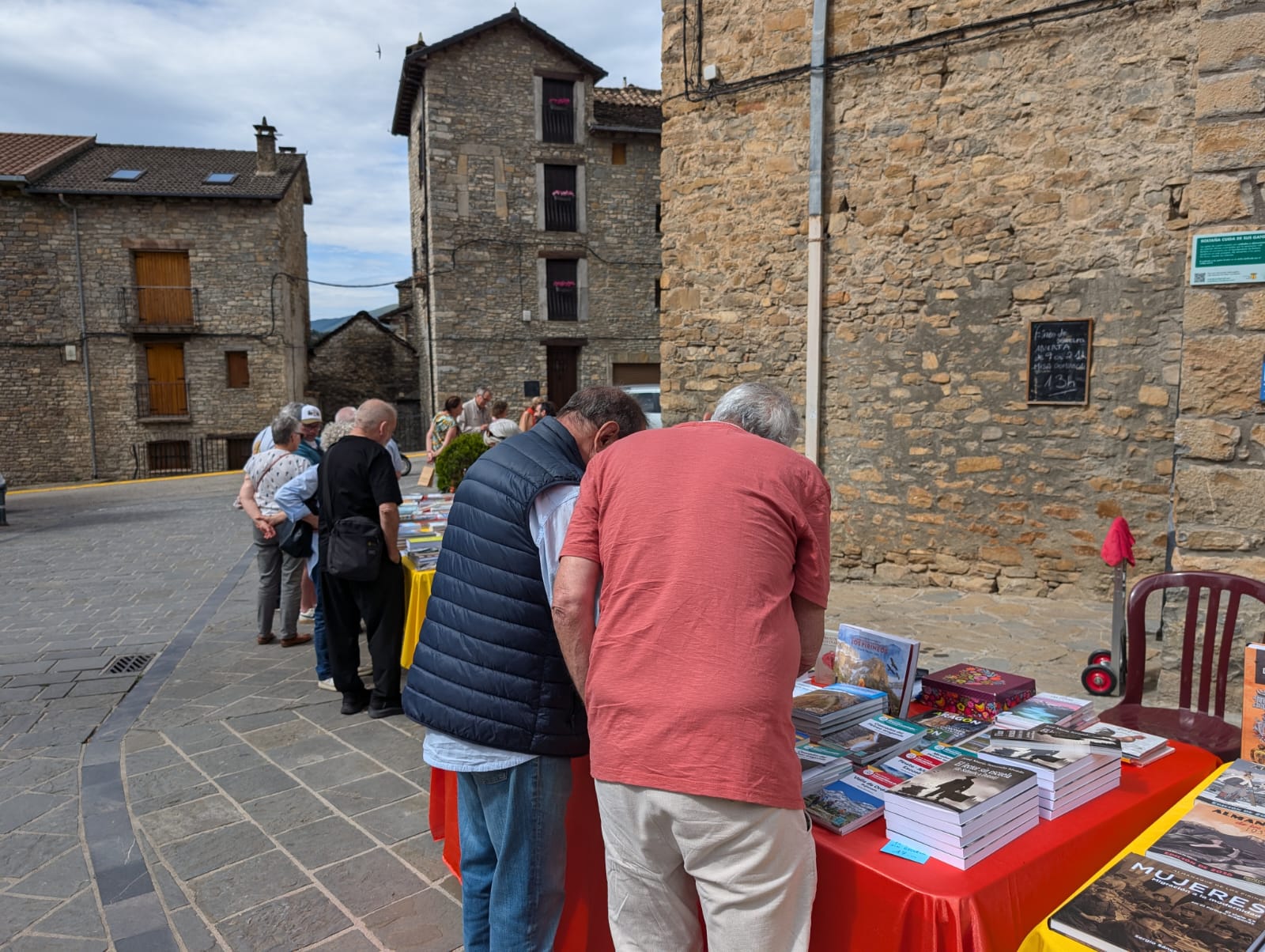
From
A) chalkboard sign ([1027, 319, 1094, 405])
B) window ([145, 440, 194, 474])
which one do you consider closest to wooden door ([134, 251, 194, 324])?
window ([145, 440, 194, 474])

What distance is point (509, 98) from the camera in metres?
21.2

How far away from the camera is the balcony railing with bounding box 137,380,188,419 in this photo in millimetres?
21516

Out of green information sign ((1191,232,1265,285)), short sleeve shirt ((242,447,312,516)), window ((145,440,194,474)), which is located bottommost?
window ((145,440,194,474))

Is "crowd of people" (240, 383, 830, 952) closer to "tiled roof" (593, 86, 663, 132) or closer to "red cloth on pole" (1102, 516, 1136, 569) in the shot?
"red cloth on pole" (1102, 516, 1136, 569)

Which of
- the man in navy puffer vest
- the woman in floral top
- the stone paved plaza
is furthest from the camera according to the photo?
the woman in floral top

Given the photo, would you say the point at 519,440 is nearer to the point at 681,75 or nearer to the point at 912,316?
the point at 912,316

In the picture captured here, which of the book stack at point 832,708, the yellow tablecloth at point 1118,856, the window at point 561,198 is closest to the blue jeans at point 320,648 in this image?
the book stack at point 832,708

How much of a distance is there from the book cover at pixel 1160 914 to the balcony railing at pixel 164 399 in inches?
933

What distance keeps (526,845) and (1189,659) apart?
101 inches

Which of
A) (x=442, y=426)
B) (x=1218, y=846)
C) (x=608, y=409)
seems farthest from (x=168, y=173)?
(x=1218, y=846)

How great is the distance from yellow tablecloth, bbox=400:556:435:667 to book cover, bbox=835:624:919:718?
235 cm

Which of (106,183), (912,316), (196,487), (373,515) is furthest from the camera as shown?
(106,183)

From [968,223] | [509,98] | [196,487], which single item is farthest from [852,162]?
[509,98]

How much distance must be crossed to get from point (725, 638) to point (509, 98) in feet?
72.5
